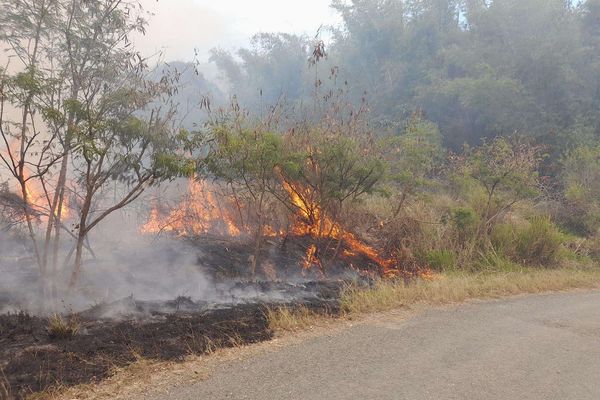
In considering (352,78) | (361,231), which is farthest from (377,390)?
(352,78)

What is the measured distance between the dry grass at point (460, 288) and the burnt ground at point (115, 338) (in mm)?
548

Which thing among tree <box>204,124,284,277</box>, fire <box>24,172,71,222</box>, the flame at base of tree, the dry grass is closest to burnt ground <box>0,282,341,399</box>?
the dry grass

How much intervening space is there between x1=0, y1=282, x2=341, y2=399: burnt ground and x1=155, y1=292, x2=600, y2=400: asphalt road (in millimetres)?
678

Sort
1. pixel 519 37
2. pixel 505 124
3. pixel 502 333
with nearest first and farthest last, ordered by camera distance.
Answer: pixel 502 333, pixel 505 124, pixel 519 37

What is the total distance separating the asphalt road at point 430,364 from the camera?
4.19 m

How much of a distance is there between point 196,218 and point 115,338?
4330 mm

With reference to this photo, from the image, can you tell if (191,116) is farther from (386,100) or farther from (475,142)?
(386,100)

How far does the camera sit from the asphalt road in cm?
419

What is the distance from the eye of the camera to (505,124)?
976 inches

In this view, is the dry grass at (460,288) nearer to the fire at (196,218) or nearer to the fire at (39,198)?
the fire at (196,218)

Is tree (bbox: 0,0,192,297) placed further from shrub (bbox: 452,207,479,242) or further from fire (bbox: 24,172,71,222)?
shrub (bbox: 452,207,479,242)

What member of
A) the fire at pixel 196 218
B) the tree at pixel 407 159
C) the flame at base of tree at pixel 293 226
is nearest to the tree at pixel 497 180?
the tree at pixel 407 159

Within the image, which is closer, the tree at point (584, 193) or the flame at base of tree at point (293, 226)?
the flame at base of tree at point (293, 226)

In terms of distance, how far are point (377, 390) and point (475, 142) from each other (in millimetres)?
24912
